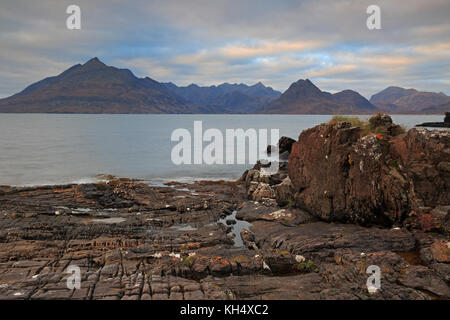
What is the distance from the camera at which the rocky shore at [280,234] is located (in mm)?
11633

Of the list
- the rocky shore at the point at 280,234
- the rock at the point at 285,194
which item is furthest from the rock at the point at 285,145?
the rock at the point at 285,194

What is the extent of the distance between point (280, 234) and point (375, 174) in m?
6.49

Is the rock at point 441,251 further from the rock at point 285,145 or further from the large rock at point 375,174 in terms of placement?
the rock at point 285,145

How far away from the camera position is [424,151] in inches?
695

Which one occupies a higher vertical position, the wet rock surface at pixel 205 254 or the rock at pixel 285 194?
the rock at pixel 285 194

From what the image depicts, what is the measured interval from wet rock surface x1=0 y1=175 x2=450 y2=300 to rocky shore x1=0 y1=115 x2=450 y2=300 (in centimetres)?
5

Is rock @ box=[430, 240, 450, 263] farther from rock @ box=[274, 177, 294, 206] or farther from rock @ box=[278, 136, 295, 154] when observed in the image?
rock @ box=[278, 136, 295, 154]

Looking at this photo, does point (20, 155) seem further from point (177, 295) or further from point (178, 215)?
point (177, 295)

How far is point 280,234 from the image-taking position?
19.1 metres

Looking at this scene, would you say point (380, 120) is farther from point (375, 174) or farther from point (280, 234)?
point (280, 234)

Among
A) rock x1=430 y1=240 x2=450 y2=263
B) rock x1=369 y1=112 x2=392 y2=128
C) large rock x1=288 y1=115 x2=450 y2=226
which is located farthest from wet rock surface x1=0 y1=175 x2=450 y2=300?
rock x1=369 y1=112 x2=392 y2=128

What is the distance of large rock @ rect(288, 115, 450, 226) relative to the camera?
1731 centimetres

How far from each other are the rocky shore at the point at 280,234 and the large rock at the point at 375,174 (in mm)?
58
